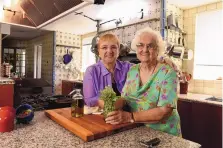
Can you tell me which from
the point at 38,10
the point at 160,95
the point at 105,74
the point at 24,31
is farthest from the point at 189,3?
the point at 24,31

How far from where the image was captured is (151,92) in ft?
3.94

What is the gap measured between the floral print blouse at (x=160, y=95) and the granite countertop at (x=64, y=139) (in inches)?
5.8

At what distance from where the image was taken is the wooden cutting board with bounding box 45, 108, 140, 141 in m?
0.94

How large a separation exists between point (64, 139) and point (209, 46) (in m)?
2.81

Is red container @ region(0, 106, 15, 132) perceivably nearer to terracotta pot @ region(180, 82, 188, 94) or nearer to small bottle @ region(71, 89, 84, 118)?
small bottle @ region(71, 89, 84, 118)

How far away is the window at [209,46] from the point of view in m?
2.91

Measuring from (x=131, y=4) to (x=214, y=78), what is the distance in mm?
1736

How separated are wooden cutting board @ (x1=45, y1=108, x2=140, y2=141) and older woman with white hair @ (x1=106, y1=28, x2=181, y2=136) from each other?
5cm

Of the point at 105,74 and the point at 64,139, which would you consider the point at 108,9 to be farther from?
the point at 64,139

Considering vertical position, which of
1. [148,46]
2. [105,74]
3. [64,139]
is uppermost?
[148,46]

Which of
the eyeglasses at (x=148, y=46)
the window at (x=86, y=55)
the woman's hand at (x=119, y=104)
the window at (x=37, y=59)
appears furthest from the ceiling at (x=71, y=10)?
the window at (x=37, y=59)

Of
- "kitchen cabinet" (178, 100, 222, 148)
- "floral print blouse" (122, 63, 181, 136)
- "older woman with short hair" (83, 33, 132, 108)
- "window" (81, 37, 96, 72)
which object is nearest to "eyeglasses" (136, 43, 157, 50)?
"floral print blouse" (122, 63, 181, 136)

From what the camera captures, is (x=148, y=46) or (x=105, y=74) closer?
(x=148, y=46)

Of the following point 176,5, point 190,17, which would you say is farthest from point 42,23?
point 190,17
